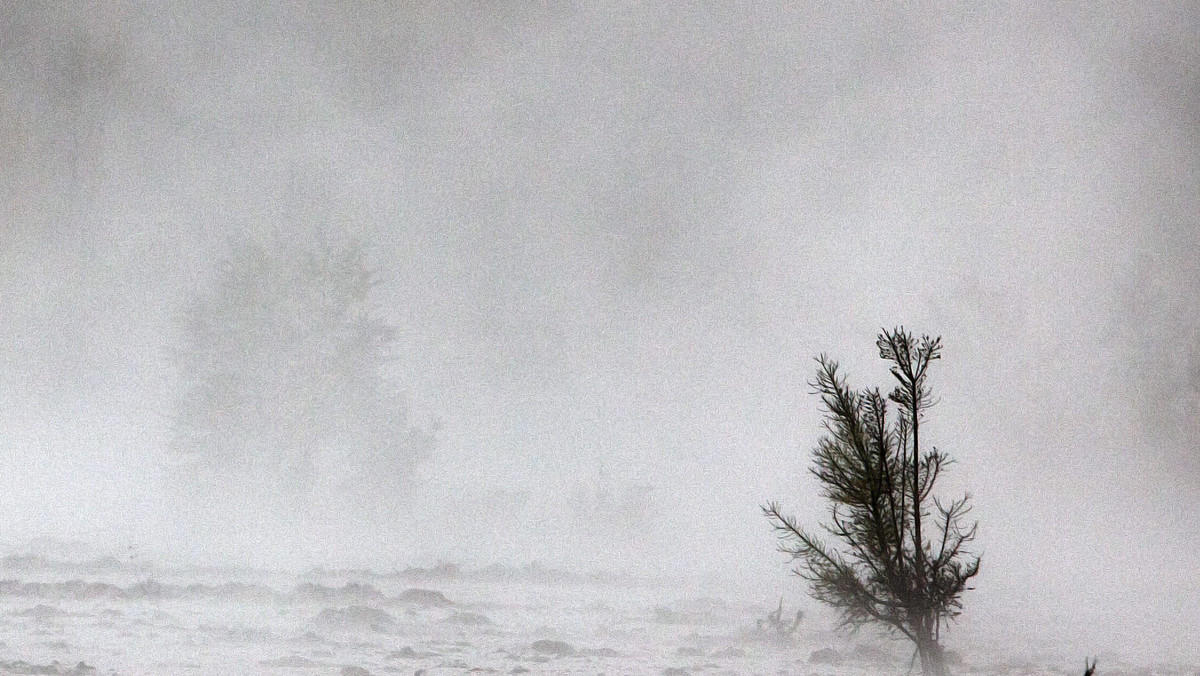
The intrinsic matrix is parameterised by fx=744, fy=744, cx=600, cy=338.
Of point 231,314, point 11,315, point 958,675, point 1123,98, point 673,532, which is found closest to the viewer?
point 958,675

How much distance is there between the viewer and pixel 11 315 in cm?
2834

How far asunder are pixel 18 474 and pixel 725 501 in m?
22.5

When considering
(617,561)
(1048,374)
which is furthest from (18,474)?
(1048,374)

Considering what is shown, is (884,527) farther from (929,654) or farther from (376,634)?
(376,634)

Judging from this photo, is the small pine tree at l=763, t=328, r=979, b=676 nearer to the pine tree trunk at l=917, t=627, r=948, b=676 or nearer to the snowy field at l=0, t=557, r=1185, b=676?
the pine tree trunk at l=917, t=627, r=948, b=676

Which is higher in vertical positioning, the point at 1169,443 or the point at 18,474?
the point at 1169,443

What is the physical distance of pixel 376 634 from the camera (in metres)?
8.04

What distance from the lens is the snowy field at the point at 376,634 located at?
6.64m

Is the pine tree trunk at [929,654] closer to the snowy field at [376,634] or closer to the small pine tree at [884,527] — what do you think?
the small pine tree at [884,527]

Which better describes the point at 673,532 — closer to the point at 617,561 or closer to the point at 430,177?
the point at 617,561

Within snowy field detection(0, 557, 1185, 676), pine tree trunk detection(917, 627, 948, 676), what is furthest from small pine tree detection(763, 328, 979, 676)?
snowy field detection(0, 557, 1185, 676)

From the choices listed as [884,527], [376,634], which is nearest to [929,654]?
[884,527]

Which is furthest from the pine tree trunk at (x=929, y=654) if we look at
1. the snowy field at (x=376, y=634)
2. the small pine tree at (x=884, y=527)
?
the snowy field at (x=376, y=634)

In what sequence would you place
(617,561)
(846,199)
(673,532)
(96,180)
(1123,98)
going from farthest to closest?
(846,199) < (1123,98) < (96,180) < (673,532) < (617,561)
